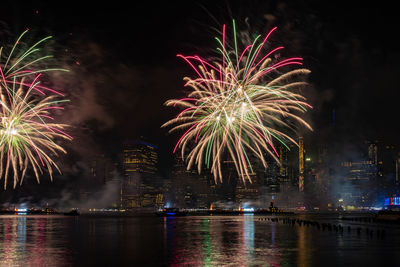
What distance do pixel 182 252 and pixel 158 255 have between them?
1965 millimetres

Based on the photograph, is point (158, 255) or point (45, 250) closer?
→ point (158, 255)

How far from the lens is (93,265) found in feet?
77.4

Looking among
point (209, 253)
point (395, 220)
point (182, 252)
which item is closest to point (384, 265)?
point (209, 253)

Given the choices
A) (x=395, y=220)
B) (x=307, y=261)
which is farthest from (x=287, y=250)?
(x=395, y=220)

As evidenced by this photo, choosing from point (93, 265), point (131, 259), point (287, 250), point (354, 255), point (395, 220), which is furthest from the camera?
point (395, 220)

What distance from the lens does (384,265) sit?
78.0 feet

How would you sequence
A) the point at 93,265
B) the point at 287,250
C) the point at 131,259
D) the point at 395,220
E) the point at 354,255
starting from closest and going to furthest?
the point at 93,265 < the point at 131,259 < the point at 354,255 < the point at 287,250 < the point at 395,220

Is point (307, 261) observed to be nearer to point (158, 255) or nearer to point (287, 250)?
point (287, 250)

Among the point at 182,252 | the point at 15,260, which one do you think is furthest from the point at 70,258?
the point at 182,252

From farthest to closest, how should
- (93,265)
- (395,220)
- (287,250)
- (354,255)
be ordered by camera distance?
(395,220), (287,250), (354,255), (93,265)

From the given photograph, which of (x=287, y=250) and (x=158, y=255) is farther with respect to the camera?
(x=287, y=250)

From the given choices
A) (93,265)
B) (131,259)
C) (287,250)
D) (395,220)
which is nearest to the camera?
(93,265)

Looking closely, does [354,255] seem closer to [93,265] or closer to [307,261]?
[307,261]

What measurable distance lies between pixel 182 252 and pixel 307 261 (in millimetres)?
8465
